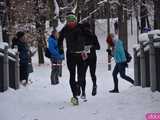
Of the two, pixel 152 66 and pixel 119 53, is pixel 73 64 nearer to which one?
pixel 152 66

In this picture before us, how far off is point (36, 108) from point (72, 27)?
1812 millimetres

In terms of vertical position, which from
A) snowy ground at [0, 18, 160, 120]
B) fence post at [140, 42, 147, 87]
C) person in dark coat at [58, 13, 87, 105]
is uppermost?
person in dark coat at [58, 13, 87, 105]

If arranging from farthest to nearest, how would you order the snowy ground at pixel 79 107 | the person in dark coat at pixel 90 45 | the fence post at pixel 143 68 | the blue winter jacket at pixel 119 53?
the blue winter jacket at pixel 119 53 → the fence post at pixel 143 68 → the person in dark coat at pixel 90 45 → the snowy ground at pixel 79 107

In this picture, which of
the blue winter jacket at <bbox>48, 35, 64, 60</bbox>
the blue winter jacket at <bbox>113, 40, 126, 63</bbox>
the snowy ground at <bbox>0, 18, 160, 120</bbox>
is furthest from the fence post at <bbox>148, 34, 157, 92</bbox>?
the blue winter jacket at <bbox>48, 35, 64, 60</bbox>

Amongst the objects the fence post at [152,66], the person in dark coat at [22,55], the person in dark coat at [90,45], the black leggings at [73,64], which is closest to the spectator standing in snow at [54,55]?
the person in dark coat at [22,55]

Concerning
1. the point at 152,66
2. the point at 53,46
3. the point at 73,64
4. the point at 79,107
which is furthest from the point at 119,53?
the point at 79,107

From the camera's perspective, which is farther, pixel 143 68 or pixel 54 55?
pixel 54 55

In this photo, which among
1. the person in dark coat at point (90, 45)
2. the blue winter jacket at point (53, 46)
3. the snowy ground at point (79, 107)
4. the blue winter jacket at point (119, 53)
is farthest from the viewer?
the blue winter jacket at point (53, 46)

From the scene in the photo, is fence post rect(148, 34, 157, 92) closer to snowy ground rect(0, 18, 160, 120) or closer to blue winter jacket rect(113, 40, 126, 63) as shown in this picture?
snowy ground rect(0, 18, 160, 120)

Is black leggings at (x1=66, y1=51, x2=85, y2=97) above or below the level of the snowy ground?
above

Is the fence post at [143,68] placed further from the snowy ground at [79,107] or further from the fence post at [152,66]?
the fence post at [152,66]

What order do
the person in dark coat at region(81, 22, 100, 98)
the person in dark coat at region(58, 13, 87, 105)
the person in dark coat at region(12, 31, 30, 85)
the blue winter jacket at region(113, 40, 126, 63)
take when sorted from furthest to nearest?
the person in dark coat at region(12, 31, 30, 85) < the blue winter jacket at region(113, 40, 126, 63) < the person in dark coat at region(81, 22, 100, 98) < the person in dark coat at region(58, 13, 87, 105)

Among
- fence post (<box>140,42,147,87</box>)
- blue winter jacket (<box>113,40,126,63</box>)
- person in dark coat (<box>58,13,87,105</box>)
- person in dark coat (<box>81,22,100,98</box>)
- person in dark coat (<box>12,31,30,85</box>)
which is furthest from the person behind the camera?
person in dark coat (<box>12,31,30,85</box>)

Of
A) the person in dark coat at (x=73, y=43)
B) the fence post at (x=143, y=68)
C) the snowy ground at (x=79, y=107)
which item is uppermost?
the person in dark coat at (x=73, y=43)
